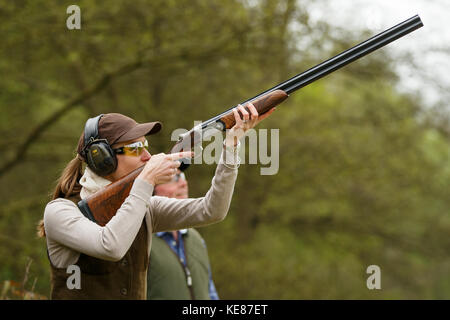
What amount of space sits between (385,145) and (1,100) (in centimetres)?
931

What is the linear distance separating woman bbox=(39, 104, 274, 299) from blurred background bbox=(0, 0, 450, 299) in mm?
3665

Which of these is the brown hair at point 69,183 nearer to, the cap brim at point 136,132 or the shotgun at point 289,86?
the cap brim at point 136,132

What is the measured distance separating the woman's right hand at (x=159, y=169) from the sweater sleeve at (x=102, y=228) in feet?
0.18

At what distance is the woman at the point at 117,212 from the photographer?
334 centimetres

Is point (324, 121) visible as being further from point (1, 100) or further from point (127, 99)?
point (1, 100)

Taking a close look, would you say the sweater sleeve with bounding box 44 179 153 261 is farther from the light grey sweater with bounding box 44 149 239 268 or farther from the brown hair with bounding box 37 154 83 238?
the brown hair with bounding box 37 154 83 238

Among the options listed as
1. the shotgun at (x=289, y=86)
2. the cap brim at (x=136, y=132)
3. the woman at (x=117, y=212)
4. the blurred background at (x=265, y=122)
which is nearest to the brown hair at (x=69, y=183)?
the woman at (x=117, y=212)

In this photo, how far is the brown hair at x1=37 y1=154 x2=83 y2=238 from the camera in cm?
373

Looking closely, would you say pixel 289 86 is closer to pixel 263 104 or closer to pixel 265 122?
pixel 263 104

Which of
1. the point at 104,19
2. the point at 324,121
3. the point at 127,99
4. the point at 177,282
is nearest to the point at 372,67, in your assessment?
the point at 324,121

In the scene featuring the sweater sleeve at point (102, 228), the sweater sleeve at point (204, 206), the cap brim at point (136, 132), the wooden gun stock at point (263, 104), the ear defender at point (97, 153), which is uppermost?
the wooden gun stock at point (263, 104)

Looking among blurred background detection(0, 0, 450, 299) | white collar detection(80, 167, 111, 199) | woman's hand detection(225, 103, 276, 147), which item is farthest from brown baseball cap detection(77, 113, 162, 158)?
blurred background detection(0, 0, 450, 299)

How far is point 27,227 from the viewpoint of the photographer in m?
10.9
